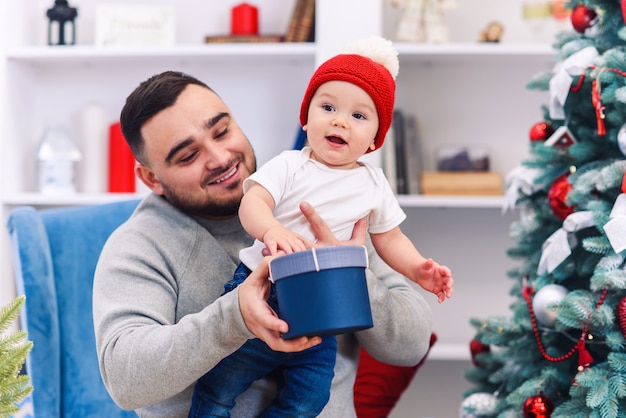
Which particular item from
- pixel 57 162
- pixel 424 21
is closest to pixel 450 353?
pixel 424 21

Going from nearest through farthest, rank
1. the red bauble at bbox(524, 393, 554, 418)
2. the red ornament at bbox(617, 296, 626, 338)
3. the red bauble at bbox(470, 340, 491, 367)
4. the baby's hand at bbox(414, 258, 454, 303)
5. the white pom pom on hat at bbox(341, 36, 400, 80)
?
1. the baby's hand at bbox(414, 258, 454, 303)
2. the white pom pom on hat at bbox(341, 36, 400, 80)
3. the red ornament at bbox(617, 296, 626, 338)
4. the red bauble at bbox(524, 393, 554, 418)
5. the red bauble at bbox(470, 340, 491, 367)

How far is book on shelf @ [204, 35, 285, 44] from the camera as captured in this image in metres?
3.09

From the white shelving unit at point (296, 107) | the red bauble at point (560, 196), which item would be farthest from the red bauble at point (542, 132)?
the white shelving unit at point (296, 107)

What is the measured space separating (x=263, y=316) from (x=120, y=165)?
2.19 metres

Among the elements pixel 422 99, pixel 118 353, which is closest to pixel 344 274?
pixel 118 353

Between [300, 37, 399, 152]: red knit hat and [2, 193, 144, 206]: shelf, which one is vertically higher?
[300, 37, 399, 152]: red knit hat

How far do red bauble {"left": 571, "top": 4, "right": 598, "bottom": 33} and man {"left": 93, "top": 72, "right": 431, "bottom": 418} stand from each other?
86 centimetres

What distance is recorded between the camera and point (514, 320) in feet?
7.06

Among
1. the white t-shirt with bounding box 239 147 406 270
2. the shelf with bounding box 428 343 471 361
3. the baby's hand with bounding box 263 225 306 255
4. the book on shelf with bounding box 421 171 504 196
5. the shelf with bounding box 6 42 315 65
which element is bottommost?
the shelf with bounding box 428 343 471 361

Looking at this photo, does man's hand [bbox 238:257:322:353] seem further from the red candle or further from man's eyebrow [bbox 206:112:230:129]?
the red candle

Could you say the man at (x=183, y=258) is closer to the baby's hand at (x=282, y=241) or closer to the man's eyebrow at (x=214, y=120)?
the man's eyebrow at (x=214, y=120)

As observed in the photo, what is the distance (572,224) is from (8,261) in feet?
7.17

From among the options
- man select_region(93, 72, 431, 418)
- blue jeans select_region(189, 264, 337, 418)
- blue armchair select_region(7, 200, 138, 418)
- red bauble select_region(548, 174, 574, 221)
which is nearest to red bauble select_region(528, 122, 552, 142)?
red bauble select_region(548, 174, 574, 221)

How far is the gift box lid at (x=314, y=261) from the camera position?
1.09m
